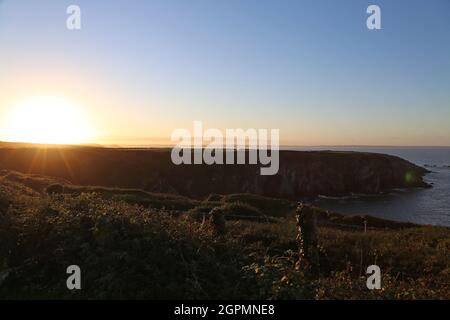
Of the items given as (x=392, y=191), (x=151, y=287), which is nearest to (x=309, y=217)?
(x=151, y=287)

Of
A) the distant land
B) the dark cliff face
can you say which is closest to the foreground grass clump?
the distant land

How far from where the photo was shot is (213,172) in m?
77.1

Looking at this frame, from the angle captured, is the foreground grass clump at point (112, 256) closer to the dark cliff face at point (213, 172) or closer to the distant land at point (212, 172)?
the distant land at point (212, 172)

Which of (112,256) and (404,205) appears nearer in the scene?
(112,256)

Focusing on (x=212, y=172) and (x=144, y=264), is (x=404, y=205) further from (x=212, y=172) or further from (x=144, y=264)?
(x=144, y=264)

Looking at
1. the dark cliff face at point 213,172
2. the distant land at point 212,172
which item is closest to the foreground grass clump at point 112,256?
the distant land at point 212,172

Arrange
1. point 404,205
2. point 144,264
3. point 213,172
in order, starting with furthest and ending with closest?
point 213,172 < point 404,205 < point 144,264

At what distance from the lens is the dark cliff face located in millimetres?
68750

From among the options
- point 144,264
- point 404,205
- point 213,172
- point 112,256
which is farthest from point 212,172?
point 144,264

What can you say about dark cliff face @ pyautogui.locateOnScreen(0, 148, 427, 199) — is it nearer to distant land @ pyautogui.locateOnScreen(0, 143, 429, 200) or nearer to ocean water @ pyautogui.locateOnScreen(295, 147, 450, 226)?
Answer: distant land @ pyautogui.locateOnScreen(0, 143, 429, 200)

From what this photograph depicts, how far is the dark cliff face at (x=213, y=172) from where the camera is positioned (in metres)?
68.8

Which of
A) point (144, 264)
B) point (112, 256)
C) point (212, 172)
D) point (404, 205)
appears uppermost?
point (112, 256)

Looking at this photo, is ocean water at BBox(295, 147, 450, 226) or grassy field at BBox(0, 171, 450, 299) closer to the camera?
grassy field at BBox(0, 171, 450, 299)
